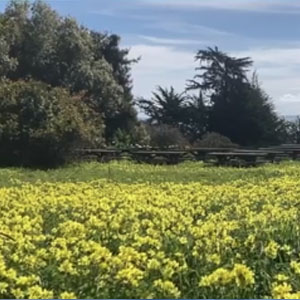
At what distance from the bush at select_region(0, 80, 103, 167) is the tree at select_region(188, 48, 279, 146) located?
18.9 metres

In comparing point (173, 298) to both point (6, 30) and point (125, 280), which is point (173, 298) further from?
point (6, 30)

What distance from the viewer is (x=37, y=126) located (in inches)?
869

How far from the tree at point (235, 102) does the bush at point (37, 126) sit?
18.9 meters

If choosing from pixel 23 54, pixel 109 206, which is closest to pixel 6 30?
pixel 23 54

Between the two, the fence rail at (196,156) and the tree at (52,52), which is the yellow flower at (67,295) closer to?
the fence rail at (196,156)

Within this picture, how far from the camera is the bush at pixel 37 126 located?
21.5 m

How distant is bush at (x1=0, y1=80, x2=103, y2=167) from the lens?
70.6ft

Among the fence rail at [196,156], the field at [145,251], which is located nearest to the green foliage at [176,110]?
the fence rail at [196,156]

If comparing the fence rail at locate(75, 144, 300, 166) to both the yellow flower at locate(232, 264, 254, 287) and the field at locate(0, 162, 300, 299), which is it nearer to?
the field at locate(0, 162, 300, 299)

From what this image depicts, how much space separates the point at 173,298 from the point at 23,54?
98.1 ft

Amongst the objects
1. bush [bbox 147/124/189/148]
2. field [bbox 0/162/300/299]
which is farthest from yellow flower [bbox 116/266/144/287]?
bush [bbox 147/124/189/148]

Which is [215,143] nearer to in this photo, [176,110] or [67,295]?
[176,110]

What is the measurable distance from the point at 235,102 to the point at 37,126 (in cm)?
2114

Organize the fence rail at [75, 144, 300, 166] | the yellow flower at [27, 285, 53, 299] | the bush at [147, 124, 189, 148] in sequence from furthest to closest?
the bush at [147, 124, 189, 148] → the fence rail at [75, 144, 300, 166] → the yellow flower at [27, 285, 53, 299]
